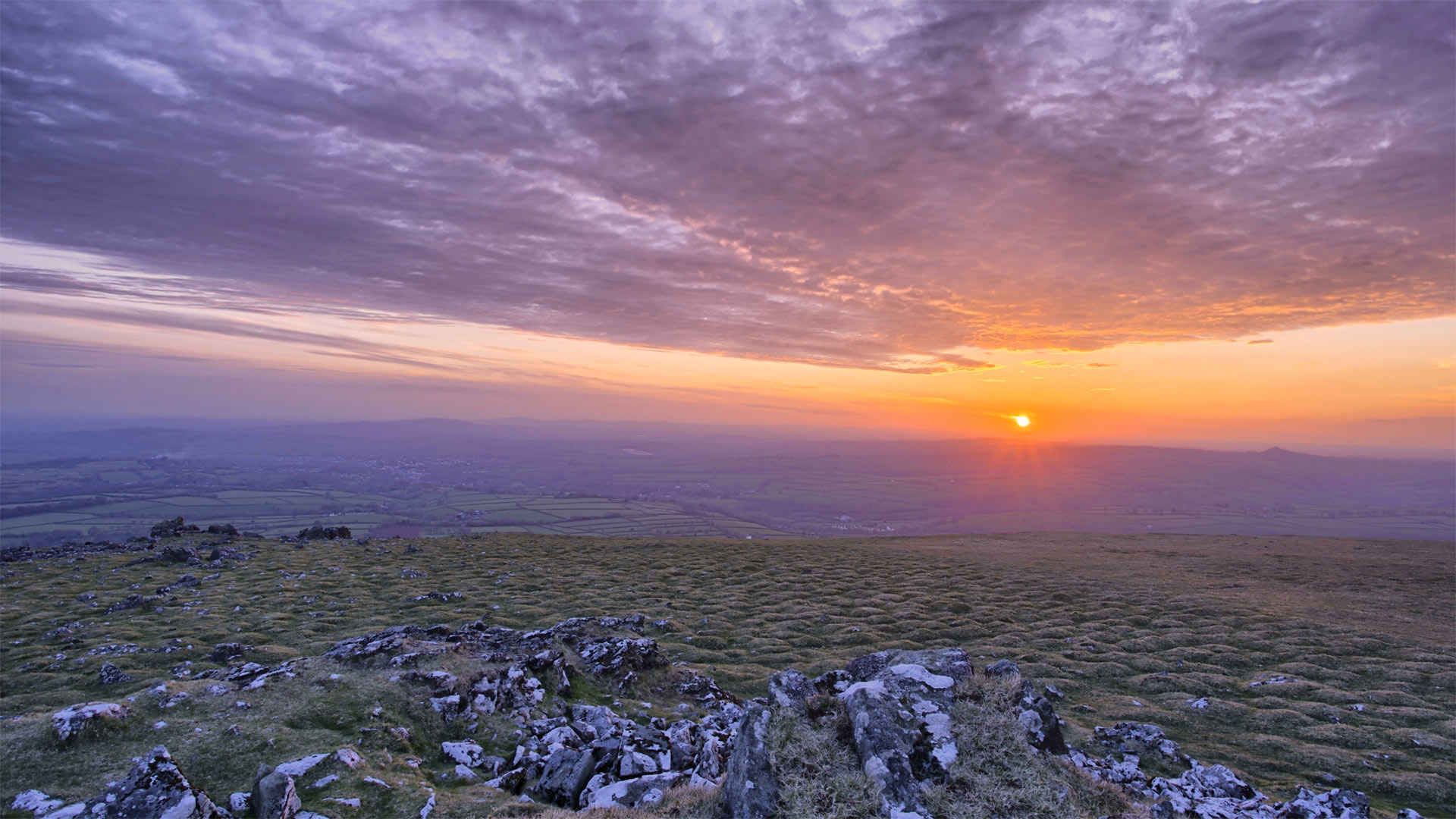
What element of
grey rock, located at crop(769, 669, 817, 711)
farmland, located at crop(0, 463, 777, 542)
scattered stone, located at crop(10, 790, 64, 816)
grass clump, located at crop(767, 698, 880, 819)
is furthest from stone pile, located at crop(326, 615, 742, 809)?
farmland, located at crop(0, 463, 777, 542)

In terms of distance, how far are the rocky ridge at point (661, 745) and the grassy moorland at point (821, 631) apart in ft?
3.57

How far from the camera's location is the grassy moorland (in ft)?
49.9

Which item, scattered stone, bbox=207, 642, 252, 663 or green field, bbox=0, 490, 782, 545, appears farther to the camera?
green field, bbox=0, 490, 782, 545

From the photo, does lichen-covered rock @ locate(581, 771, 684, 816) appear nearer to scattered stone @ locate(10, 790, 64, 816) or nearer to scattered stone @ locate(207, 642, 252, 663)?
scattered stone @ locate(10, 790, 64, 816)

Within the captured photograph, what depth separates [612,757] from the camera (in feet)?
45.5

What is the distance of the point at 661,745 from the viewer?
14.9 meters

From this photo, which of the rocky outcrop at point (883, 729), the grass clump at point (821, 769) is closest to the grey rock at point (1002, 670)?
the rocky outcrop at point (883, 729)

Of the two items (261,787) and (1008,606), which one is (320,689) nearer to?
(261,787)

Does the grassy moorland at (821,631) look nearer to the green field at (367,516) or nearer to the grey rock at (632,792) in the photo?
the grey rock at (632,792)

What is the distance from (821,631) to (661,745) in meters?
17.3

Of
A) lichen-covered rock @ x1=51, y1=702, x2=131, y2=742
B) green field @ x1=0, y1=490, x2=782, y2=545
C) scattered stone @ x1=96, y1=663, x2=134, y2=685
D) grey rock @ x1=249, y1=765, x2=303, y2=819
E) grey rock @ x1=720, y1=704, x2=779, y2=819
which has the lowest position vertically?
green field @ x1=0, y1=490, x2=782, y2=545

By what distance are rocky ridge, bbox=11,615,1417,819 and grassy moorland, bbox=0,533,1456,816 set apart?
1.09 meters

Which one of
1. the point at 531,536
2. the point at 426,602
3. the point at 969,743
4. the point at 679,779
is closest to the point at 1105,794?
the point at 969,743

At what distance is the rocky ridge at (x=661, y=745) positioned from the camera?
11188 mm
